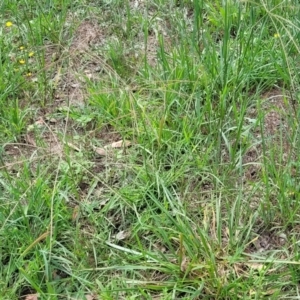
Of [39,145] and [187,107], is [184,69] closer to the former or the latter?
[187,107]

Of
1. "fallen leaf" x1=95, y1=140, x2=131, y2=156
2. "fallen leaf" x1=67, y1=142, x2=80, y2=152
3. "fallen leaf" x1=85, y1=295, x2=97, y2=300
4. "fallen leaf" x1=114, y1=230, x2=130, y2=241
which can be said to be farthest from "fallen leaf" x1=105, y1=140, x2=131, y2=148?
"fallen leaf" x1=85, y1=295, x2=97, y2=300

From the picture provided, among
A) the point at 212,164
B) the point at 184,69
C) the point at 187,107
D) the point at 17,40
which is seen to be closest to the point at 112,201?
the point at 212,164

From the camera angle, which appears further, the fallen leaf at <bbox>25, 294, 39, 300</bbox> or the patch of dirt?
the patch of dirt

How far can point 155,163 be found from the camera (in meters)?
2.73

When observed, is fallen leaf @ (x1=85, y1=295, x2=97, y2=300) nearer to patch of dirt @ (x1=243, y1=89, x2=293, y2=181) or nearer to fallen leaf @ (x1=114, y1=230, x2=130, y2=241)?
fallen leaf @ (x1=114, y1=230, x2=130, y2=241)

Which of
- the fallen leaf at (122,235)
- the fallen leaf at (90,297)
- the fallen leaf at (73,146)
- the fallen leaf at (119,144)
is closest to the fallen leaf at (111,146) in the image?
the fallen leaf at (119,144)

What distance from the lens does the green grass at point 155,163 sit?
231cm

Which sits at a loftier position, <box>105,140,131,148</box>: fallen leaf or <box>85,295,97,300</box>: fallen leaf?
<box>105,140,131,148</box>: fallen leaf

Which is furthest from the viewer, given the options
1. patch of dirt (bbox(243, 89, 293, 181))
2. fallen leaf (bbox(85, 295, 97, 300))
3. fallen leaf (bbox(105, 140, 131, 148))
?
fallen leaf (bbox(105, 140, 131, 148))

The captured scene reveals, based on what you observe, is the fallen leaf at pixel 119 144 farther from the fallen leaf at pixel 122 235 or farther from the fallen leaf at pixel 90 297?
the fallen leaf at pixel 90 297

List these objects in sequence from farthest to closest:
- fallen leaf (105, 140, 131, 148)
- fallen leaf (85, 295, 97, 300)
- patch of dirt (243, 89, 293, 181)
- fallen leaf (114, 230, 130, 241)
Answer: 1. fallen leaf (105, 140, 131, 148)
2. patch of dirt (243, 89, 293, 181)
3. fallen leaf (114, 230, 130, 241)
4. fallen leaf (85, 295, 97, 300)

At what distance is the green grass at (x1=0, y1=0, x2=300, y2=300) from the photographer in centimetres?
231

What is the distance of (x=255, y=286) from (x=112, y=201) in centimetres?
81

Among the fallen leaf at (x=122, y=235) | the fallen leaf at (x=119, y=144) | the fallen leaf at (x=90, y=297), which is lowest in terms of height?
the fallen leaf at (x=90, y=297)
